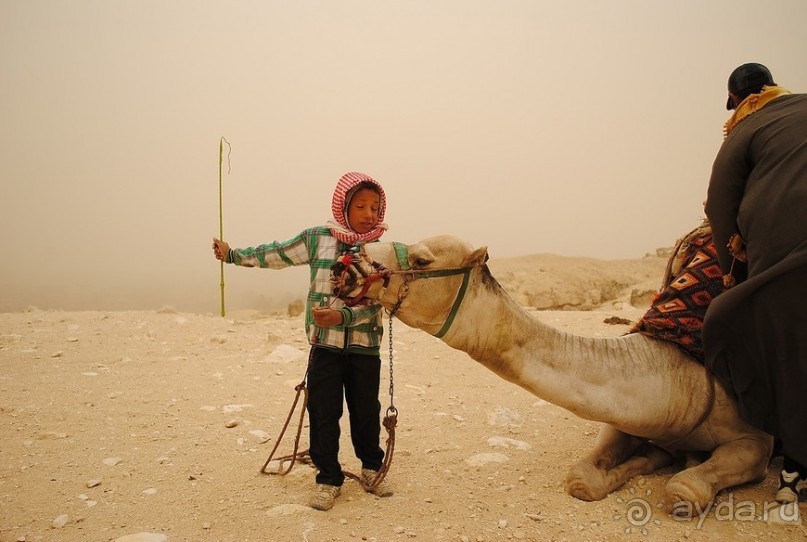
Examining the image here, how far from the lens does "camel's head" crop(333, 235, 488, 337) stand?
10.1 feet

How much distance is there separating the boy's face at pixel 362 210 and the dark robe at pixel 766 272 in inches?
79.0

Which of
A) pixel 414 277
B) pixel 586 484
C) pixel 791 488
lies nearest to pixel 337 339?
pixel 414 277

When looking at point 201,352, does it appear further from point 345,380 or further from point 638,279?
point 638,279

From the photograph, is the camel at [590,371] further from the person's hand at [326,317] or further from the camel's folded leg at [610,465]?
the person's hand at [326,317]

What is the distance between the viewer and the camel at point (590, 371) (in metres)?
3.17

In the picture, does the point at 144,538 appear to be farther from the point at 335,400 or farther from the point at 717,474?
the point at 717,474

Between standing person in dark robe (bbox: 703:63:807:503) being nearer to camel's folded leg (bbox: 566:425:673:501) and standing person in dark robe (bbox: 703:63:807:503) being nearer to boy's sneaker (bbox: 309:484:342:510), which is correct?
camel's folded leg (bbox: 566:425:673:501)

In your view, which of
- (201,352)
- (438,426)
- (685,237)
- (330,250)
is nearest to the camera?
(330,250)

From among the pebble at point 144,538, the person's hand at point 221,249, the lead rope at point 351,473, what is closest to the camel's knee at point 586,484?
the lead rope at point 351,473

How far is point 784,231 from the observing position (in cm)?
303

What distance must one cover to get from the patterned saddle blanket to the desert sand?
2.95 ft

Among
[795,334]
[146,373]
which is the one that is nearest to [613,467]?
[795,334]

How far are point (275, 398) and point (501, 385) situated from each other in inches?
90.2

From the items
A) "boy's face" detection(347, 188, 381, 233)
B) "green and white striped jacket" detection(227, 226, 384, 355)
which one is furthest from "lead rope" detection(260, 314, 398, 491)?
"boy's face" detection(347, 188, 381, 233)
